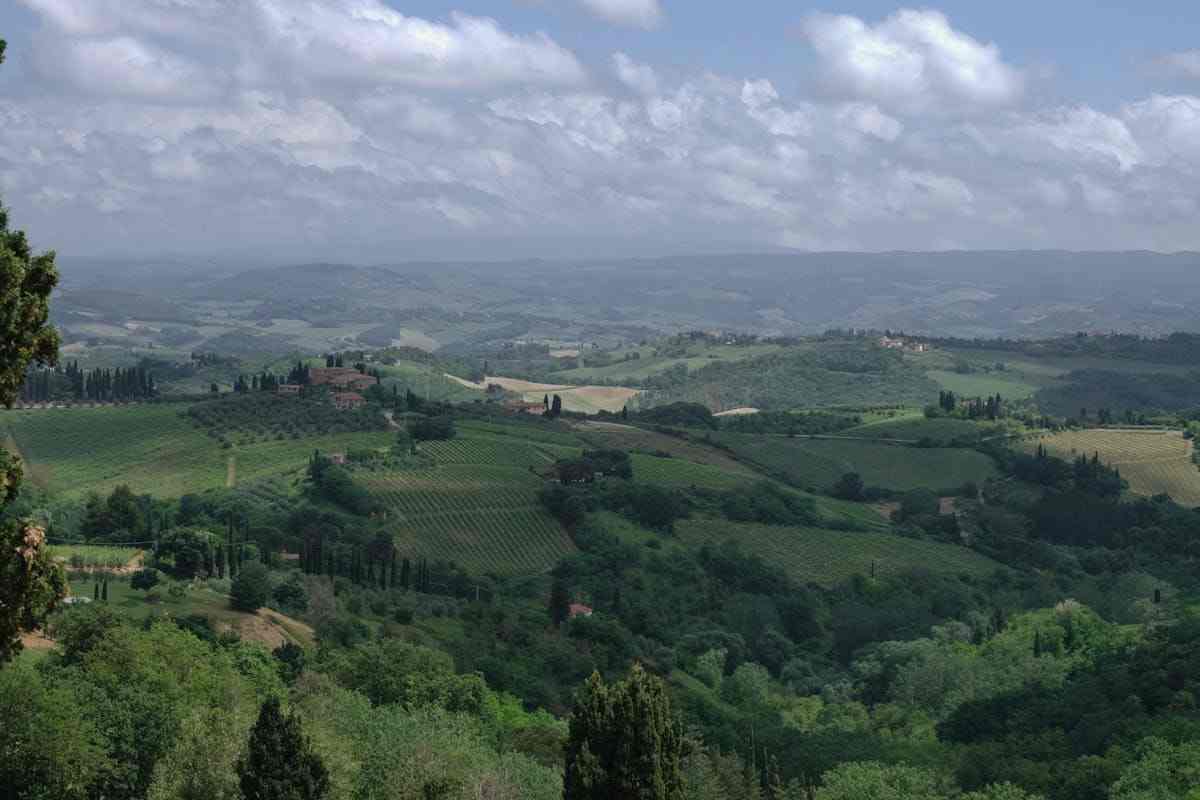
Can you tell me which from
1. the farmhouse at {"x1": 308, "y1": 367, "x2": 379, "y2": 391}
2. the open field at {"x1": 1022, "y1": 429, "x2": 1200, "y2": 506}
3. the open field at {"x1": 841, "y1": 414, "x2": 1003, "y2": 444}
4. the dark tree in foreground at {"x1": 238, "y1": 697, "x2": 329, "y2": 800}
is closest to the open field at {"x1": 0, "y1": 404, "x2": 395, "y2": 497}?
the farmhouse at {"x1": 308, "y1": 367, "x2": 379, "y2": 391}

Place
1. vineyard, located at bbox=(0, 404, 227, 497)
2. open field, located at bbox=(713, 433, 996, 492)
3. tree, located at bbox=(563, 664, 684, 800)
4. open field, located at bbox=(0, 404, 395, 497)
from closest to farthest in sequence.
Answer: tree, located at bbox=(563, 664, 684, 800) < vineyard, located at bbox=(0, 404, 227, 497) < open field, located at bbox=(0, 404, 395, 497) < open field, located at bbox=(713, 433, 996, 492)

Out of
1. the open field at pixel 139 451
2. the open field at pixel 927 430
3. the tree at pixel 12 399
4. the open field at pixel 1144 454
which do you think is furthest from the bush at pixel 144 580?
the open field at pixel 927 430

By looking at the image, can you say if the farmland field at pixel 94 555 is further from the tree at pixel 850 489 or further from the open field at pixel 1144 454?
the open field at pixel 1144 454

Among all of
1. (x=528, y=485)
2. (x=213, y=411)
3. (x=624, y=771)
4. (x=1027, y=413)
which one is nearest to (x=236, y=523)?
(x=528, y=485)

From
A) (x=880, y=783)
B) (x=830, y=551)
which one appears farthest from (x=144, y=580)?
(x=830, y=551)

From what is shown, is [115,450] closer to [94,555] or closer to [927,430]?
[94,555]

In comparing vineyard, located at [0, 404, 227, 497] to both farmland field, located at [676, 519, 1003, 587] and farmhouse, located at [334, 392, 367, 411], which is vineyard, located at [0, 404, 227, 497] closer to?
farmhouse, located at [334, 392, 367, 411]
